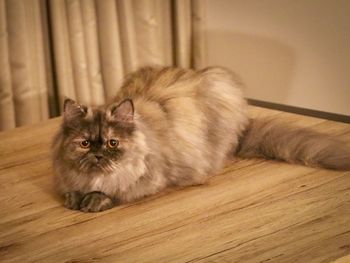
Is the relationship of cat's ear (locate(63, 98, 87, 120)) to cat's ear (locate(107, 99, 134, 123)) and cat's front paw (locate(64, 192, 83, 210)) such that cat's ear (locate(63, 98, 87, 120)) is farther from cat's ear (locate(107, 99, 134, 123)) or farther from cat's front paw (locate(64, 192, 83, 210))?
cat's front paw (locate(64, 192, 83, 210))

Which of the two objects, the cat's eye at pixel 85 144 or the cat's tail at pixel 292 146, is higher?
the cat's eye at pixel 85 144

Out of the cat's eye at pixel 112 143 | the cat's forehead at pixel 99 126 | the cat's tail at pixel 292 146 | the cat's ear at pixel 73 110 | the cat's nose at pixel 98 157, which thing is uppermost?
the cat's ear at pixel 73 110

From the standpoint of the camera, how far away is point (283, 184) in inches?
73.6

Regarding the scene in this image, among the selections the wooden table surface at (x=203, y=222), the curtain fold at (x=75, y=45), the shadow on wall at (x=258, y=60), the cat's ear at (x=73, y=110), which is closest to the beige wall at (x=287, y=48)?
the shadow on wall at (x=258, y=60)

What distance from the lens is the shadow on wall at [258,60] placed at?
2959mm

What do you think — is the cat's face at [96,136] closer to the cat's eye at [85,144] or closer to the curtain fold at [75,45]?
the cat's eye at [85,144]

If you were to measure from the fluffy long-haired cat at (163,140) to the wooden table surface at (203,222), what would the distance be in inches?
2.0

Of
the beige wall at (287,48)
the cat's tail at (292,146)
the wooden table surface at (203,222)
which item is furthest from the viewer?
the beige wall at (287,48)

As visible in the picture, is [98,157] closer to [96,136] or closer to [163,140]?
[96,136]

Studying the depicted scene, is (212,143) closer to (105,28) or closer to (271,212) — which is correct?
(271,212)

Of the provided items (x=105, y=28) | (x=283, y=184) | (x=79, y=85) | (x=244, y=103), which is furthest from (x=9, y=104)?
(x=283, y=184)

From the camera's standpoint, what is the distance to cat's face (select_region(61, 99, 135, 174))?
169cm

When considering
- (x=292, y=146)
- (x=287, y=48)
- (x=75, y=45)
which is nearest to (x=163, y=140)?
(x=292, y=146)

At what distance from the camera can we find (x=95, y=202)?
5.71 feet
